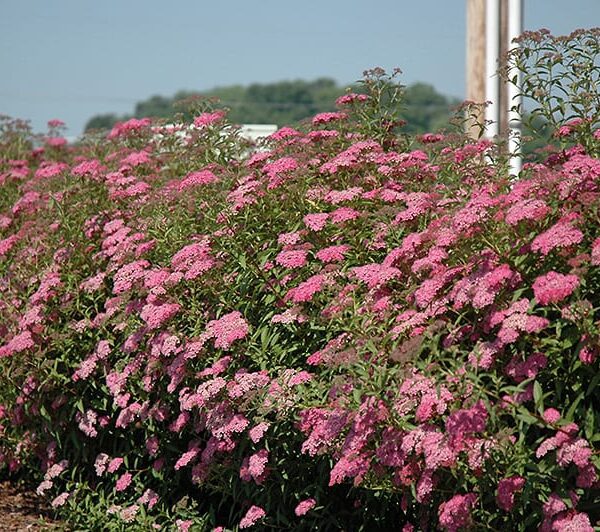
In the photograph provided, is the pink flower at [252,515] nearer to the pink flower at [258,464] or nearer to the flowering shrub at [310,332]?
the flowering shrub at [310,332]

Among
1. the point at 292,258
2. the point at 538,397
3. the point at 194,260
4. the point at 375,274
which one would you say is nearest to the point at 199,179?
the point at 194,260

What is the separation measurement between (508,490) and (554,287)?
0.61 meters

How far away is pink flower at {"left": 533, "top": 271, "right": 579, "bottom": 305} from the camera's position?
3.04m

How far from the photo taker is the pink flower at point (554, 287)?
120 inches

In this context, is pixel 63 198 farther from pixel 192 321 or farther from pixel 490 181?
pixel 490 181

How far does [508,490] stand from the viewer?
10.5 ft

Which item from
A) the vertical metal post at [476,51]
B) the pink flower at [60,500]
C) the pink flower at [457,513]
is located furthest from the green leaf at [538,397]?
the vertical metal post at [476,51]

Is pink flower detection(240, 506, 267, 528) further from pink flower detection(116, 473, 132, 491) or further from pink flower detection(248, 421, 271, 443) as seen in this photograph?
pink flower detection(116, 473, 132, 491)

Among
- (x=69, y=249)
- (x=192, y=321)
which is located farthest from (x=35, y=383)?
(x=192, y=321)

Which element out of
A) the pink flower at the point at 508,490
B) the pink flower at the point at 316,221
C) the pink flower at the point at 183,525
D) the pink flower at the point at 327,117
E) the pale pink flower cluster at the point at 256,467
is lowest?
the pink flower at the point at 183,525

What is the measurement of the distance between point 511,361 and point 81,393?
2.58 metres

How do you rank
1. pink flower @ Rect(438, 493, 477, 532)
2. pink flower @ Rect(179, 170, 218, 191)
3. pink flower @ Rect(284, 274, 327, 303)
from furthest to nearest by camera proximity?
pink flower @ Rect(179, 170, 218, 191), pink flower @ Rect(284, 274, 327, 303), pink flower @ Rect(438, 493, 477, 532)

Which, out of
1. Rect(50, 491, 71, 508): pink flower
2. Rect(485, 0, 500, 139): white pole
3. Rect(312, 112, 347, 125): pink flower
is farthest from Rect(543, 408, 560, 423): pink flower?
Rect(485, 0, 500, 139): white pole

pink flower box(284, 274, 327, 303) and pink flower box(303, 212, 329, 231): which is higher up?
pink flower box(303, 212, 329, 231)
